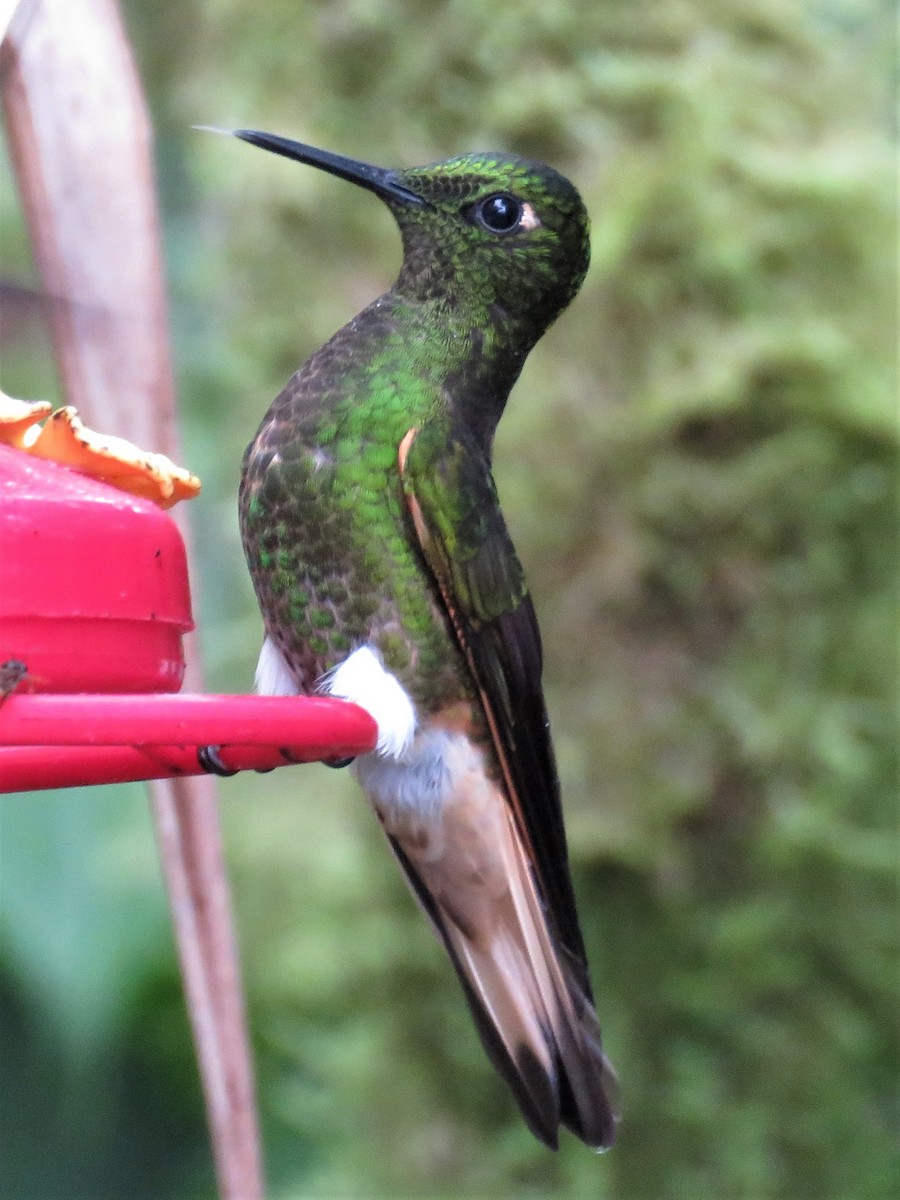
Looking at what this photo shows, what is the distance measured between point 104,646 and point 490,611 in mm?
563

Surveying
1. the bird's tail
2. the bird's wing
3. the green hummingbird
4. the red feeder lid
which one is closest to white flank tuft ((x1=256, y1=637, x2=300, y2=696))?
the green hummingbird

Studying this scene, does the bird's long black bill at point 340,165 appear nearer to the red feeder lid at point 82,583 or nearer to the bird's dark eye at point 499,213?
the bird's dark eye at point 499,213

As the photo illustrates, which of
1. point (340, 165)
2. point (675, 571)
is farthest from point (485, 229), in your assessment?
point (675, 571)

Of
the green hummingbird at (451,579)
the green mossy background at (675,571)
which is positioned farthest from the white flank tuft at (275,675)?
the green mossy background at (675,571)

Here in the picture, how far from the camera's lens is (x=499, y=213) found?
5.38 feet

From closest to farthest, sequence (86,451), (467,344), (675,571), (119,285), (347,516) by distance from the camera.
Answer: (86,451) → (119,285) → (347,516) → (467,344) → (675,571)

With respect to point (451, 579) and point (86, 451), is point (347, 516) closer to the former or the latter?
point (451, 579)

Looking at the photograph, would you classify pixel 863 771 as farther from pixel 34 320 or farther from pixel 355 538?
pixel 34 320

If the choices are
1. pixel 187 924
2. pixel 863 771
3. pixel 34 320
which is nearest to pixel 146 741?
pixel 34 320

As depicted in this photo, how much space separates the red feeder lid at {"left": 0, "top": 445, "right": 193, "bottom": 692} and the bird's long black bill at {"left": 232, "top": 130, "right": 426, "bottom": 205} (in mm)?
396

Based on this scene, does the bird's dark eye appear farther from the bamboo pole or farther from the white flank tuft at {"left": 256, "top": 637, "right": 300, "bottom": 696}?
the white flank tuft at {"left": 256, "top": 637, "right": 300, "bottom": 696}

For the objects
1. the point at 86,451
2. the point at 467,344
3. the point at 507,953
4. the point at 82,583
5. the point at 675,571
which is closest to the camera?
the point at 82,583

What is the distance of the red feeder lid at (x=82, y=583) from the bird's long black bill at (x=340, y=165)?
0.40 meters

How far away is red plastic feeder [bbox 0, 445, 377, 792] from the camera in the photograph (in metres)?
0.94
